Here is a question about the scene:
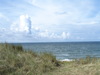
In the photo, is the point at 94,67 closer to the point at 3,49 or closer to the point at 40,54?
the point at 40,54

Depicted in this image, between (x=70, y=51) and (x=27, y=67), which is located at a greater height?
(x=27, y=67)

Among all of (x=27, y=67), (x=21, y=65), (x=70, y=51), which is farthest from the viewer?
(x=70, y=51)

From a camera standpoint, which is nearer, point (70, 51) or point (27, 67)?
→ point (27, 67)

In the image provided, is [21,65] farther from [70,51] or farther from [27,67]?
Result: [70,51]

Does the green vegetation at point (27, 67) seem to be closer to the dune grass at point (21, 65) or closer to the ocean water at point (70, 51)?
Result: the dune grass at point (21, 65)

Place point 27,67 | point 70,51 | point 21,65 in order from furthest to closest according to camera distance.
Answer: point 70,51
point 21,65
point 27,67

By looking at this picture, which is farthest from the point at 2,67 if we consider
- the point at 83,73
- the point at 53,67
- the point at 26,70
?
the point at 83,73

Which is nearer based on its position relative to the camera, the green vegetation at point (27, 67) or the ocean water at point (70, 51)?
the green vegetation at point (27, 67)

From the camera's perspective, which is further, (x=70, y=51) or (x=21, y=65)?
(x=70, y=51)

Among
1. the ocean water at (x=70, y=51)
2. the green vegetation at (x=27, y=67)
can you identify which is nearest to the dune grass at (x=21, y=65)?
the green vegetation at (x=27, y=67)

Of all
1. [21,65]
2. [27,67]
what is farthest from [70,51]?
[27,67]

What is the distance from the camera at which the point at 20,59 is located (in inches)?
359

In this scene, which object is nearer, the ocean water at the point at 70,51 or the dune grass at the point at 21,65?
the dune grass at the point at 21,65

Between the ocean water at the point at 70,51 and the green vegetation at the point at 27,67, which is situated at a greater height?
the green vegetation at the point at 27,67
